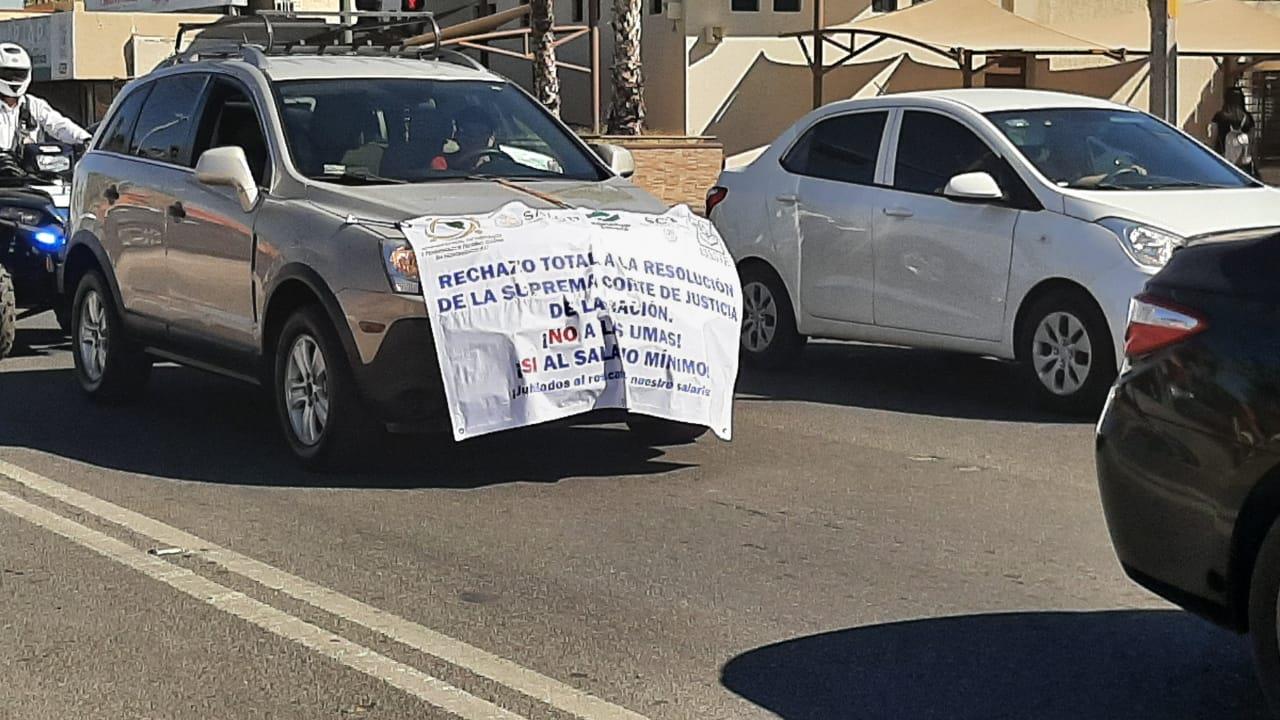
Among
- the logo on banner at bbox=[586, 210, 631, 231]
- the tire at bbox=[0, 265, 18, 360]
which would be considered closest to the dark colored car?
the logo on banner at bbox=[586, 210, 631, 231]

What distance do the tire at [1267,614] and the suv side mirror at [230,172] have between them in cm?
551

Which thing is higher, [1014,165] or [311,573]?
[1014,165]

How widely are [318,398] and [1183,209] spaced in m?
4.64

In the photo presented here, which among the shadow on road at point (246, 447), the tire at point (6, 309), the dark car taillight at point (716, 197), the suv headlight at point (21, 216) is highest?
the dark car taillight at point (716, 197)

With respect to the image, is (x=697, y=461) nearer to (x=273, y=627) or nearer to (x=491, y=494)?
(x=491, y=494)

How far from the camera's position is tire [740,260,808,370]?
11.8 meters

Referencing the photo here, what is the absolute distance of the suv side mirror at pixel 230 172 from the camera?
8.84 meters

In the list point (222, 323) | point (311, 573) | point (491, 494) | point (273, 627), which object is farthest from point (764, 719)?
point (222, 323)

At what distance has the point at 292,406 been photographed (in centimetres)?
862

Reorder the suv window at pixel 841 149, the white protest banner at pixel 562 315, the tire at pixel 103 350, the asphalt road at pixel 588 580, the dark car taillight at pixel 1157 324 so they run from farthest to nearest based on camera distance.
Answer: the suv window at pixel 841 149, the tire at pixel 103 350, the white protest banner at pixel 562 315, the asphalt road at pixel 588 580, the dark car taillight at pixel 1157 324

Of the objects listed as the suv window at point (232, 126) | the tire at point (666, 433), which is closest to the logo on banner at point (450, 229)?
the suv window at point (232, 126)

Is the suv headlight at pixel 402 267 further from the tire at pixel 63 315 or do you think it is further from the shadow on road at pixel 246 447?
the tire at pixel 63 315

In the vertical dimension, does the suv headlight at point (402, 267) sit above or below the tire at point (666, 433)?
above

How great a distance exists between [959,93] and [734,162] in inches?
711
